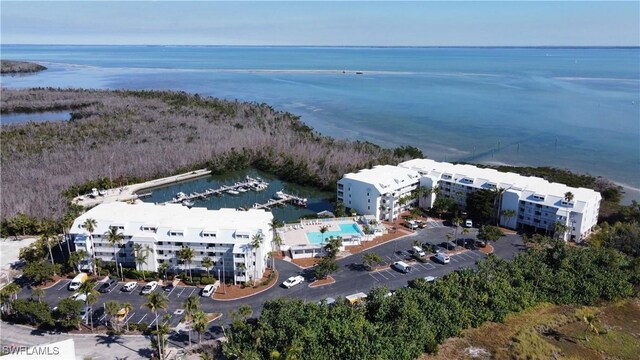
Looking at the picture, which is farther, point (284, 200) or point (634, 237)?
point (284, 200)

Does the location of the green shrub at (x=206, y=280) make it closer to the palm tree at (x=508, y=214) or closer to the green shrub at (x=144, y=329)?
the green shrub at (x=144, y=329)

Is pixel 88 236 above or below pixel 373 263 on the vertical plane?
above

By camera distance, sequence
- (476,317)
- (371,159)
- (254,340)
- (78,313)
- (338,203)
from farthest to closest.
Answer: (371,159)
(338,203)
(476,317)
(78,313)
(254,340)

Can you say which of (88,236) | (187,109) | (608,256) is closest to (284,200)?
(88,236)

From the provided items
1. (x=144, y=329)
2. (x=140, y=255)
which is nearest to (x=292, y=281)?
(x=144, y=329)

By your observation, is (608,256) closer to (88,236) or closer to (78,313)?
(78,313)

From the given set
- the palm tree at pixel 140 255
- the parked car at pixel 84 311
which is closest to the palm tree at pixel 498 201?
the palm tree at pixel 140 255
